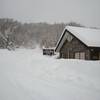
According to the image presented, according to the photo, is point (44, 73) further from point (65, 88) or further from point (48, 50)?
point (48, 50)

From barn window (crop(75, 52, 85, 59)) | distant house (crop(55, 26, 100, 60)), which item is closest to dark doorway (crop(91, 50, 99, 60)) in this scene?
distant house (crop(55, 26, 100, 60))

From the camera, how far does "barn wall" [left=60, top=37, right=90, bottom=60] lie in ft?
70.6

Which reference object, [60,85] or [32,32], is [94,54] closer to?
[60,85]

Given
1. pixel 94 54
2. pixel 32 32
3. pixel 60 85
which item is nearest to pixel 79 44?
pixel 94 54

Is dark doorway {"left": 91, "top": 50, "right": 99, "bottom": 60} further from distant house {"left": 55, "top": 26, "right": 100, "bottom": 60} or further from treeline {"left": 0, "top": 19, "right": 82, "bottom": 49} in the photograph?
treeline {"left": 0, "top": 19, "right": 82, "bottom": 49}

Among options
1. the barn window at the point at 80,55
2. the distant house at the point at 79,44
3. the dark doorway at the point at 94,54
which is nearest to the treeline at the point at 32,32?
the distant house at the point at 79,44

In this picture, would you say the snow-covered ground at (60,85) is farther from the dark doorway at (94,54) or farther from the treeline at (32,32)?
the treeline at (32,32)

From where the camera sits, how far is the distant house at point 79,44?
20.6 m

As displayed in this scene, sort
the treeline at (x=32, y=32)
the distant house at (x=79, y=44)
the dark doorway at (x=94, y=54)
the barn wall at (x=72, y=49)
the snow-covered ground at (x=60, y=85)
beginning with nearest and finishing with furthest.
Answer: the snow-covered ground at (x=60, y=85)
the distant house at (x=79, y=44)
the dark doorway at (x=94, y=54)
the barn wall at (x=72, y=49)
the treeline at (x=32, y=32)

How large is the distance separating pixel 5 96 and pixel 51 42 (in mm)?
77727

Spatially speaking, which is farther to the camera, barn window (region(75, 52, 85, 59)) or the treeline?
the treeline

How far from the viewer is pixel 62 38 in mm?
26375

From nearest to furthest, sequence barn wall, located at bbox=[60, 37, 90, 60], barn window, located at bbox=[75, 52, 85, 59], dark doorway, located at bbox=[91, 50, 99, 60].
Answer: dark doorway, located at bbox=[91, 50, 99, 60], barn wall, located at bbox=[60, 37, 90, 60], barn window, located at bbox=[75, 52, 85, 59]

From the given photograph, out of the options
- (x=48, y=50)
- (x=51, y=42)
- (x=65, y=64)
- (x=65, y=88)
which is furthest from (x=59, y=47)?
(x=51, y=42)
